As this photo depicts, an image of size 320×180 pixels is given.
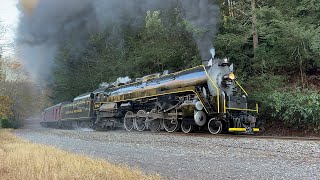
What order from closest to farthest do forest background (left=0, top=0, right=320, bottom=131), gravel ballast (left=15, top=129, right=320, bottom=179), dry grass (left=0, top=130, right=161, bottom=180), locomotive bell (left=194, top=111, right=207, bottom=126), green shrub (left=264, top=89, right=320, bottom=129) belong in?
dry grass (left=0, top=130, right=161, bottom=180), gravel ballast (left=15, top=129, right=320, bottom=179), green shrub (left=264, top=89, right=320, bottom=129), locomotive bell (left=194, top=111, right=207, bottom=126), forest background (left=0, top=0, right=320, bottom=131)

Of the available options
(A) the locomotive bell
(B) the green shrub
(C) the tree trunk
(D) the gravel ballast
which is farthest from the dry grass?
(C) the tree trunk

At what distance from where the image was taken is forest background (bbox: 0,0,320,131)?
44.5 feet

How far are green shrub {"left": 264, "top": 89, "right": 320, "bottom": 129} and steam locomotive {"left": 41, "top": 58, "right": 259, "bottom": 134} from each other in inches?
30.7

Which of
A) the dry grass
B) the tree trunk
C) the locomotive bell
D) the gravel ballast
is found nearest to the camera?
the dry grass

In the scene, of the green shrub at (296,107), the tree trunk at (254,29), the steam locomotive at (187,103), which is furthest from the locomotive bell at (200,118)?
the tree trunk at (254,29)

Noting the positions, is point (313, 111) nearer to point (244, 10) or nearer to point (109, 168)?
point (244, 10)

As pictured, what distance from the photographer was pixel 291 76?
1689 centimetres

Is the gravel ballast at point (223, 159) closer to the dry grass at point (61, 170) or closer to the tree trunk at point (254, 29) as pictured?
the dry grass at point (61, 170)

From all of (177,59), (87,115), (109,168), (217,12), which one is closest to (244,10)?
(217,12)

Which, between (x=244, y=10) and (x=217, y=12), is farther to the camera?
(x=244, y=10)

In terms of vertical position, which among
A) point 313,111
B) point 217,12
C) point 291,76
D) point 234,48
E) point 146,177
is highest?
point 217,12

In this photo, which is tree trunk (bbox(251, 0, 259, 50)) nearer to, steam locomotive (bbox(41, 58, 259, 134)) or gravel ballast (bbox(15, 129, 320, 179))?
steam locomotive (bbox(41, 58, 259, 134))

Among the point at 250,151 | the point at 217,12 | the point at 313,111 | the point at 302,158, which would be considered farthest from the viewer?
the point at 217,12

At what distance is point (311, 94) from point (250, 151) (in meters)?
6.22
